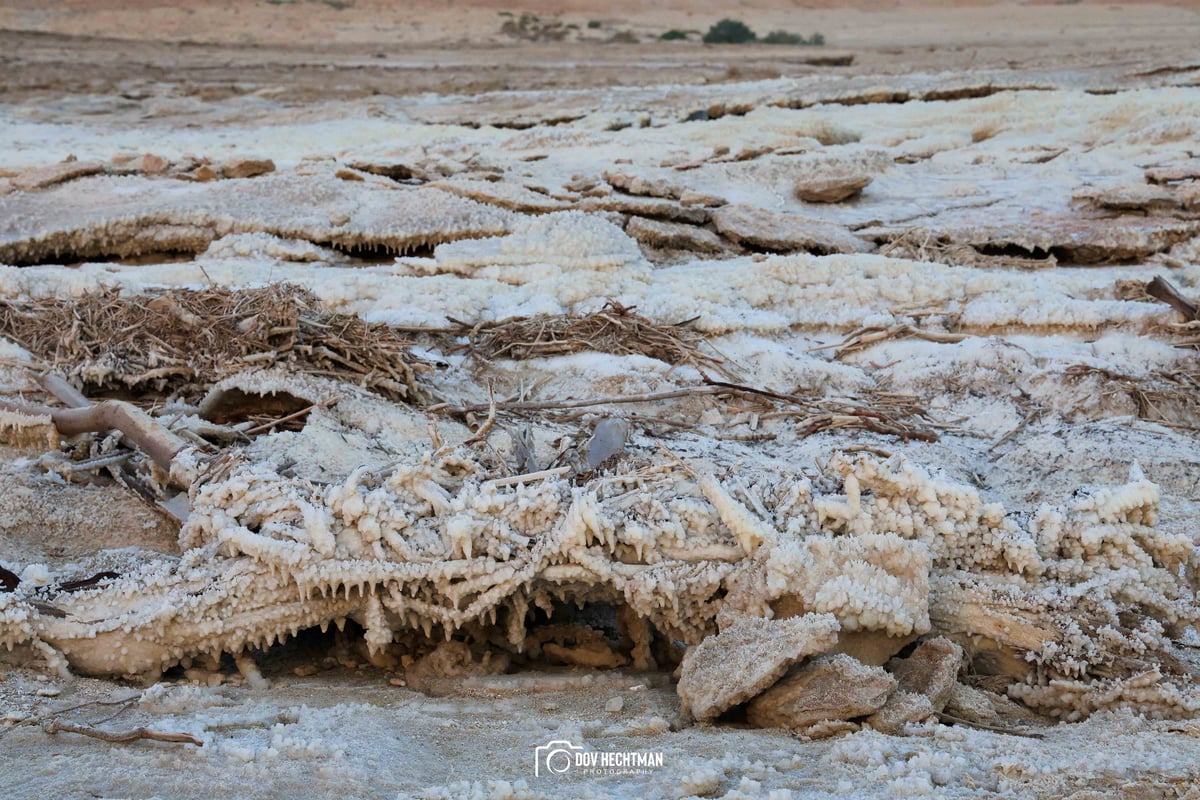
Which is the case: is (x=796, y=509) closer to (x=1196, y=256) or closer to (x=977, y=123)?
(x=1196, y=256)

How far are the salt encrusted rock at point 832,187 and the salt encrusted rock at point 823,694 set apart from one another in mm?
3837

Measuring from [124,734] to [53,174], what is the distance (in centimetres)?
466

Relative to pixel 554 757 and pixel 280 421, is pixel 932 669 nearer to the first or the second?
pixel 554 757

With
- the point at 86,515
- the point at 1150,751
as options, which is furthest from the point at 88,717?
the point at 1150,751

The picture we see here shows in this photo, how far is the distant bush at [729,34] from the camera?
17969 millimetres

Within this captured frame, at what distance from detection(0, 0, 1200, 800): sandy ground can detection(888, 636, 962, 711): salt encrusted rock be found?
11cm

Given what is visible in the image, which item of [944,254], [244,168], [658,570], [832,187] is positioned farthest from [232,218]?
[658,570]

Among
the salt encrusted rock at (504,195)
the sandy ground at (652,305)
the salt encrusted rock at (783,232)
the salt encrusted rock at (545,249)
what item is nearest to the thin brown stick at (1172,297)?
the sandy ground at (652,305)

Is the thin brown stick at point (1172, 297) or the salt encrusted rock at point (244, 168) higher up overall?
the salt encrusted rock at point (244, 168)

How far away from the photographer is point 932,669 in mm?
2475

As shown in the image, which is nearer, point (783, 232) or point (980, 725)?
point (980, 725)

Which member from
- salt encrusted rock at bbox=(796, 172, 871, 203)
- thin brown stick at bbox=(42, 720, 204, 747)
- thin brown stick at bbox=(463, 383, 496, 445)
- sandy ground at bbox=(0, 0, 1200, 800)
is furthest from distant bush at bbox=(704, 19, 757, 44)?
thin brown stick at bbox=(42, 720, 204, 747)

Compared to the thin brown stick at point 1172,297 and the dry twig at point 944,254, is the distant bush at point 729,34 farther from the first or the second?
the thin brown stick at point 1172,297

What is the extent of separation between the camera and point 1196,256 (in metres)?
5.12
